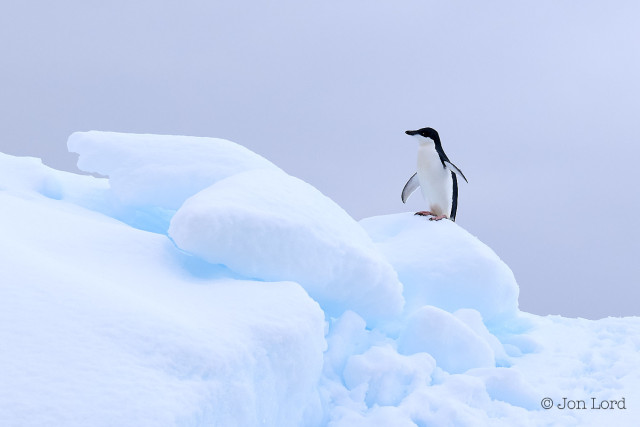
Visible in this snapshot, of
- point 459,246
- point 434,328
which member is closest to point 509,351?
point 459,246

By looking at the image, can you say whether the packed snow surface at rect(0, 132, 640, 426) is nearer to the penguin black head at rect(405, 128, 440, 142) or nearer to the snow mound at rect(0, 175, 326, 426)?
the snow mound at rect(0, 175, 326, 426)

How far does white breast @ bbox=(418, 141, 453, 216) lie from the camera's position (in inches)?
220

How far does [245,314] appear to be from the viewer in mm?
2518

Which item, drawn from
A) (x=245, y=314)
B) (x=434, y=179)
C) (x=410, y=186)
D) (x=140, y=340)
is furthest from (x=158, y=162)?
(x=410, y=186)

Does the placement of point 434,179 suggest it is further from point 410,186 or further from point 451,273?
point 451,273

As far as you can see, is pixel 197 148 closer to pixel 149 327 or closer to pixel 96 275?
pixel 96 275

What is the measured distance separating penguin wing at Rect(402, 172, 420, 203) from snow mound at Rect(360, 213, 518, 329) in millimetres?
1481

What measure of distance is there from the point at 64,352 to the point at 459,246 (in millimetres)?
3218

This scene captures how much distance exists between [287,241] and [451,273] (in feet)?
5.72

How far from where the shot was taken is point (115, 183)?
13.3ft

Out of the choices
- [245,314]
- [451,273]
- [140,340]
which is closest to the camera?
[140,340]

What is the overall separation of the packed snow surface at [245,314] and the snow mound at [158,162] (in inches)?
0.6

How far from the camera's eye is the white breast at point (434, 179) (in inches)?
220

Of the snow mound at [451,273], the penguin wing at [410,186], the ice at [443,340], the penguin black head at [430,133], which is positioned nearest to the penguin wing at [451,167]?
the penguin black head at [430,133]
